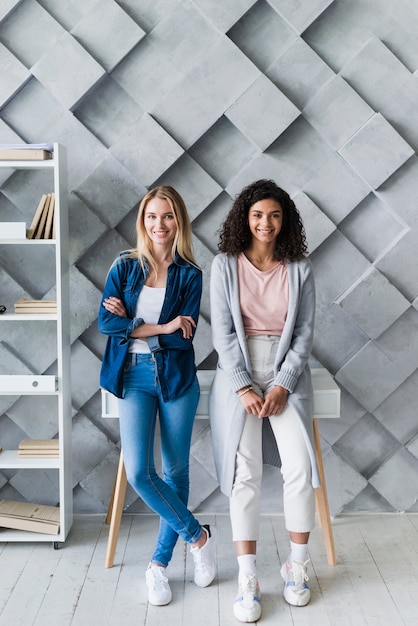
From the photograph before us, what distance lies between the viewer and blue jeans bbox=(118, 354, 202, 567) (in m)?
1.97

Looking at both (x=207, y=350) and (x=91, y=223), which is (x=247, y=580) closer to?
(x=207, y=350)

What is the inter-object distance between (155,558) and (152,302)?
70 cm

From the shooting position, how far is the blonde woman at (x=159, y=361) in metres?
1.99

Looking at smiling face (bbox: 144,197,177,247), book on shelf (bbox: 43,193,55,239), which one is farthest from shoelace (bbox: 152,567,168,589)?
book on shelf (bbox: 43,193,55,239)

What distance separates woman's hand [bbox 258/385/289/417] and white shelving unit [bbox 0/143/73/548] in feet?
2.14

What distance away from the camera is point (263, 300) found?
207 cm

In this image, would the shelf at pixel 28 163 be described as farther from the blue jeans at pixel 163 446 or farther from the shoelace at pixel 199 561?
the shoelace at pixel 199 561

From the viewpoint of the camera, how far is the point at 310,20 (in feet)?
7.67

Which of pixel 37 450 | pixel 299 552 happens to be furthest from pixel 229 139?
pixel 299 552

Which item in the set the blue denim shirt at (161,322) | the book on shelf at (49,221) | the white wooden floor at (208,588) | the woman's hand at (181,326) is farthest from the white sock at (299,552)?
the book on shelf at (49,221)

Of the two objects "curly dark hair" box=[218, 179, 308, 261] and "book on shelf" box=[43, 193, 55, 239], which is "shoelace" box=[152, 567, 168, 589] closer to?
"curly dark hair" box=[218, 179, 308, 261]

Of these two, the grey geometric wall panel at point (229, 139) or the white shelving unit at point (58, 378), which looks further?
the grey geometric wall panel at point (229, 139)

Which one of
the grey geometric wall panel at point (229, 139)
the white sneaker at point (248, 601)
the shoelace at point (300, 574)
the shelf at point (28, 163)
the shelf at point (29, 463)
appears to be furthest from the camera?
the grey geometric wall panel at point (229, 139)

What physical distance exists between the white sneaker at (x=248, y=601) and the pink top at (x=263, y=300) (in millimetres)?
661
